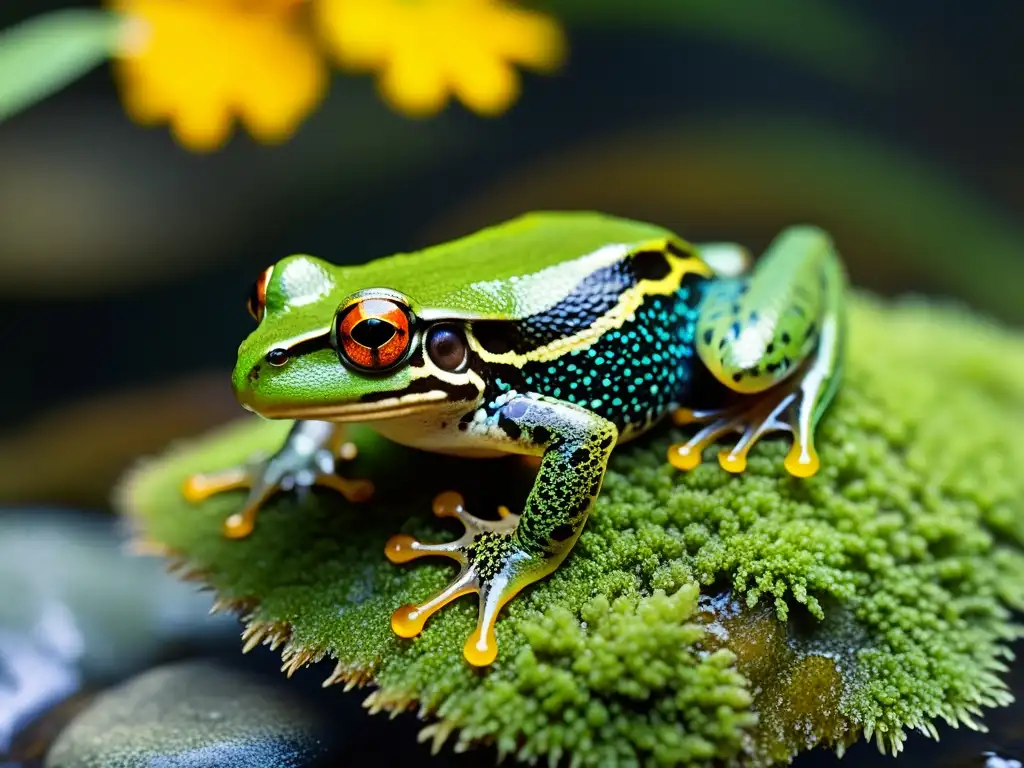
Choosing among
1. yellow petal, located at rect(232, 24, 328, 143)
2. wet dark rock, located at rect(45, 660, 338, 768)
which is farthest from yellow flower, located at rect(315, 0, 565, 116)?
wet dark rock, located at rect(45, 660, 338, 768)

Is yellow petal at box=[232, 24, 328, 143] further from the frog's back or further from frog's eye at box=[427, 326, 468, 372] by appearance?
frog's eye at box=[427, 326, 468, 372]

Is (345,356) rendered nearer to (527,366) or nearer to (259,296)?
(259,296)

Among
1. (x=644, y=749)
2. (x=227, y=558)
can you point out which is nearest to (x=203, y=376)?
(x=227, y=558)

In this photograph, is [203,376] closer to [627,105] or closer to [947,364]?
[627,105]

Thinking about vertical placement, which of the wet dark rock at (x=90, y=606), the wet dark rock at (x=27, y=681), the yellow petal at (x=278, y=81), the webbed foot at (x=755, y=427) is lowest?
Result: the wet dark rock at (x=27, y=681)

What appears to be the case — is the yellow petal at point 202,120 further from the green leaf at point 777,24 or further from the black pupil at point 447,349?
the black pupil at point 447,349

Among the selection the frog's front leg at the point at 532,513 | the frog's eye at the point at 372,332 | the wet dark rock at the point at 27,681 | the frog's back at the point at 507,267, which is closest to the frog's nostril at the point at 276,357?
the frog's eye at the point at 372,332

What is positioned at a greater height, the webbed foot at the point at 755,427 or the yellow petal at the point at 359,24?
the yellow petal at the point at 359,24
